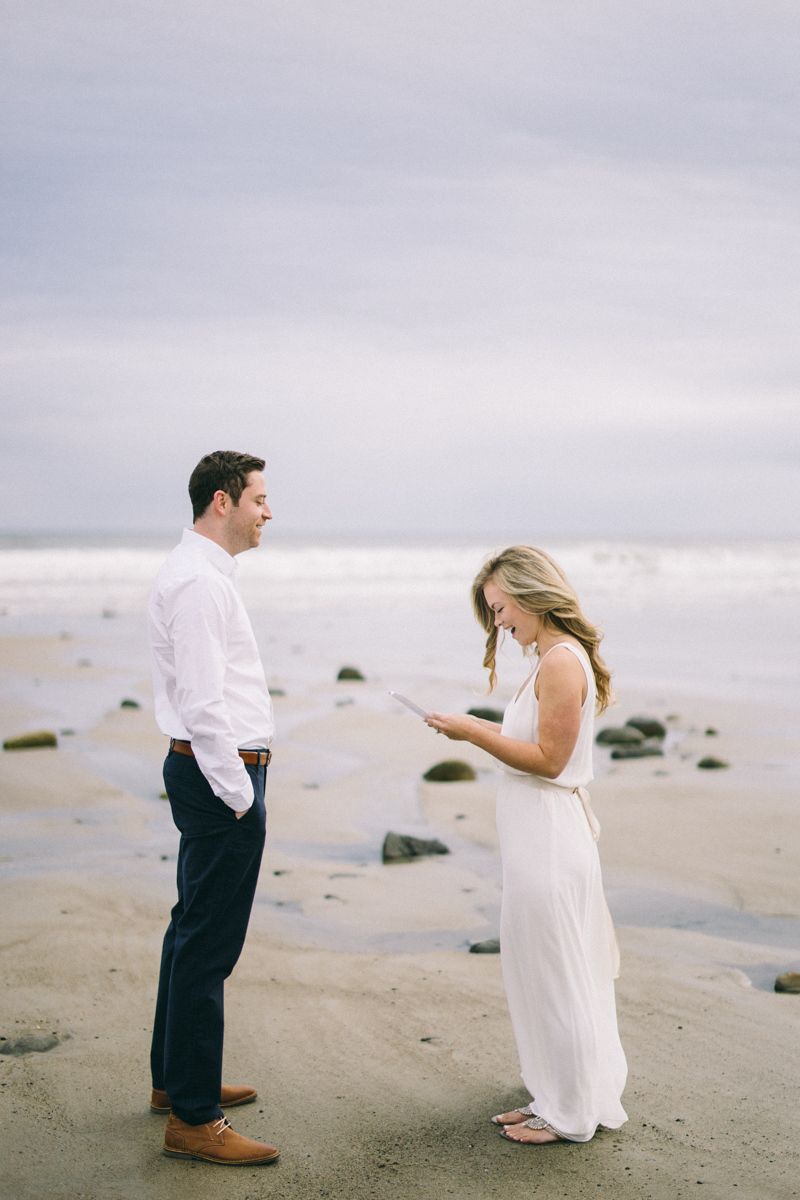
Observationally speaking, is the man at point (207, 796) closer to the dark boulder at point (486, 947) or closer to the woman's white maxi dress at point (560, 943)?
the woman's white maxi dress at point (560, 943)

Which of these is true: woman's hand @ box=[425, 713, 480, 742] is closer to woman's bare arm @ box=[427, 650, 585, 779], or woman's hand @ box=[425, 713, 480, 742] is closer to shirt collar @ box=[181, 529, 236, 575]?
woman's bare arm @ box=[427, 650, 585, 779]

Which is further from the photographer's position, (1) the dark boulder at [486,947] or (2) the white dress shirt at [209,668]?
(1) the dark boulder at [486,947]

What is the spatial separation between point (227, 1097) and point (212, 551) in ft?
7.72

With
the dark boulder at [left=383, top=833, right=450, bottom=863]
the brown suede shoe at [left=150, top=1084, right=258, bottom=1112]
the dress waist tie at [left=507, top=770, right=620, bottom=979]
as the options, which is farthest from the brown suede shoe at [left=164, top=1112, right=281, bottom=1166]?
the dark boulder at [left=383, top=833, right=450, bottom=863]

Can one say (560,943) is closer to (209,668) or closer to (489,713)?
(209,668)

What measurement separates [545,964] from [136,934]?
10.6 ft

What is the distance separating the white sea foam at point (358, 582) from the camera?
33.0 meters

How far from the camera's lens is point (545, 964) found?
3926 mm

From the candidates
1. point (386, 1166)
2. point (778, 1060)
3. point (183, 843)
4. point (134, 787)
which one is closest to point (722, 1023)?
point (778, 1060)

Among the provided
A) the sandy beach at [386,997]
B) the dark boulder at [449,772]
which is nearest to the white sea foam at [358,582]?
the dark boulder at [449,772]

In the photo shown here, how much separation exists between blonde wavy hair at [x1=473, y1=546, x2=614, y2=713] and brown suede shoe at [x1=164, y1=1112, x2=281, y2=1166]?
1980 mm

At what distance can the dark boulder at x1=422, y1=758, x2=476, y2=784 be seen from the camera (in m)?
10.3

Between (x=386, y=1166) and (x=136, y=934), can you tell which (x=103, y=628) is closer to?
(x=136, y=934)

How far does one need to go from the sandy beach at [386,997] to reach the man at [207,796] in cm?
31
